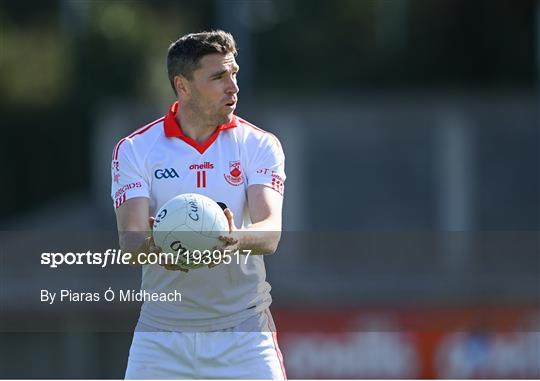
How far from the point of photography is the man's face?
22.8 ft

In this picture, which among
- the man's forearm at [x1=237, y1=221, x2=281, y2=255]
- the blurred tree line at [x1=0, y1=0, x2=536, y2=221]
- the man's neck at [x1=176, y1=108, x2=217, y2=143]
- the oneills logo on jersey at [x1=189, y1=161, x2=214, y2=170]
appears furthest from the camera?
the blurred tree line at [x1=0, y1=0, x2=536, y2=221]

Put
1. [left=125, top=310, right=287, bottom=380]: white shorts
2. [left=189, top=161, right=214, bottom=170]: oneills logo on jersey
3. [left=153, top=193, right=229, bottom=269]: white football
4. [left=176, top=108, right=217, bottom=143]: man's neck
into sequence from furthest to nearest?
[left=176, top=108, right=217, bottom=143]: man's neck, [left=189, top=161, right=214, bottom=170]: oneills logo on jersey, [left=125, top=310, right=287, bottom=380]: white shorts, [left=153, top=193, right=229, bottom=269]: white football

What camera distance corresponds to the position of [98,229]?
21.9 metres

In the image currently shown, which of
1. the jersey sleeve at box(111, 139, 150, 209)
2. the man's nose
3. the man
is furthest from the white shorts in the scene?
the man's nose

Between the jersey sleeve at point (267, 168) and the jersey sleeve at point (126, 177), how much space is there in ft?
1.89

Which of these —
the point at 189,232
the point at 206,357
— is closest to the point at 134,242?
the point at 189,232

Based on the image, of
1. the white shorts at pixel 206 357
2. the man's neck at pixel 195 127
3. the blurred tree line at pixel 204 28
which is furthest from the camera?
the blurred tree line at pixel 204 28

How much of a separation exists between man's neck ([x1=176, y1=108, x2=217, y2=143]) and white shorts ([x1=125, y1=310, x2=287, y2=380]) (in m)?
1.06


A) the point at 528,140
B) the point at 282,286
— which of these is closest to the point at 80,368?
the point at 282,286

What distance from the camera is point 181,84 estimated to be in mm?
7023

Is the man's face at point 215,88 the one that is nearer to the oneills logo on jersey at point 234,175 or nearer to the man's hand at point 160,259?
the oneills logo on jersey at point 234,175

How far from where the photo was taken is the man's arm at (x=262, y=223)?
21.6 feet

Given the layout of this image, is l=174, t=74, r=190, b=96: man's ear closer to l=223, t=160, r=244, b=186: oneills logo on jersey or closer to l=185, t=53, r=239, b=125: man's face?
l=185, t=53, r=239, b=125: man's face

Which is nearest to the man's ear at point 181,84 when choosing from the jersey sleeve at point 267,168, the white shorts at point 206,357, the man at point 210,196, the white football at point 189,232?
the man at point 210,196
